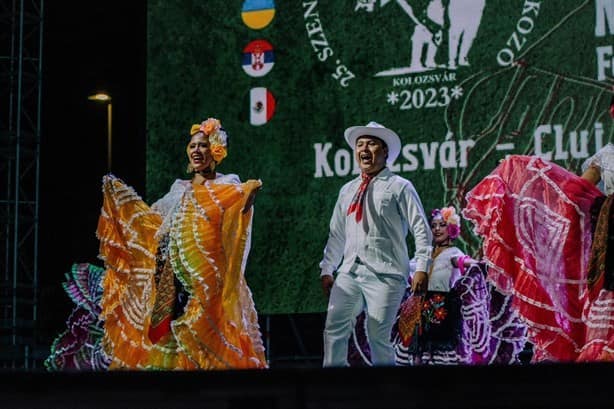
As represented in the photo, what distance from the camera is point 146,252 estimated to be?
7.64 metres

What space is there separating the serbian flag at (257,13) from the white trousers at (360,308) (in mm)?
4244

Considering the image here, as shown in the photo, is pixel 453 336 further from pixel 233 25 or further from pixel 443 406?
pixel 443 406

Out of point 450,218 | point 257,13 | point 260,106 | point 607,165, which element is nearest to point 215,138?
point 450,218

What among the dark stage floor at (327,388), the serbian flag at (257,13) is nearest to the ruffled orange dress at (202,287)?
the serbian flag at (257,13)

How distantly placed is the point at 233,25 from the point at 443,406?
856 cm

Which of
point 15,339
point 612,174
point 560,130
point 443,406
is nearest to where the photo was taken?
point 443,406

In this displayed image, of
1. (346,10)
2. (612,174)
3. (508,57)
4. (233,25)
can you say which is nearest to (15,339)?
(233,25)

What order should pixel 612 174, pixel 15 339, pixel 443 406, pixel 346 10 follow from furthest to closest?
pixel 15 339 → pixel 346 10 → pixel 612 174 → pixel 443 406

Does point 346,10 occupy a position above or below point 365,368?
above

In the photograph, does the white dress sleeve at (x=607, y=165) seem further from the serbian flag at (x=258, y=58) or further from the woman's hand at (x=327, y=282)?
the serbian flag at (x=258, y=58)

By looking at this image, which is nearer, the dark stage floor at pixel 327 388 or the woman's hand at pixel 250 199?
the dark stage floor at pixel 327 388

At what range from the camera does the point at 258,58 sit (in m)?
10.0

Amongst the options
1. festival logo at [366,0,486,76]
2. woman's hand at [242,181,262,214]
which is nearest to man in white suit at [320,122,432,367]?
woman's hand at [242,181,262,214]

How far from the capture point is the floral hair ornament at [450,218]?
856 centimetres
